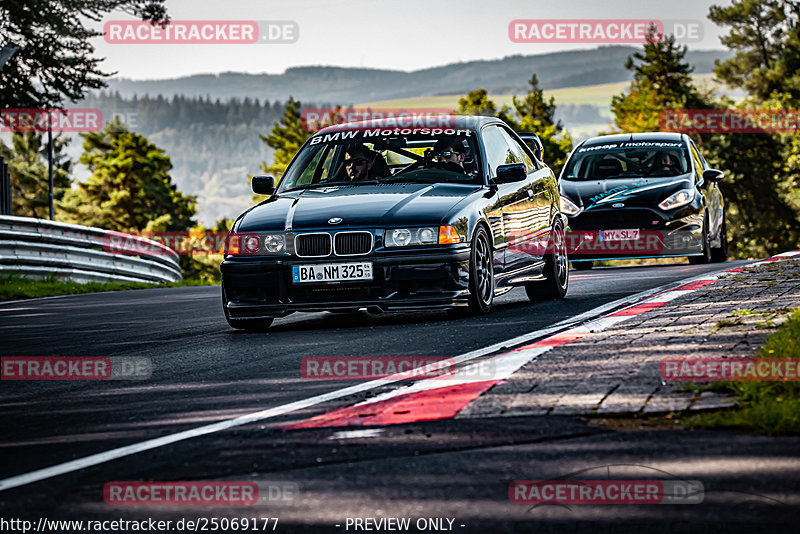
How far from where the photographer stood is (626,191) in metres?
17.0

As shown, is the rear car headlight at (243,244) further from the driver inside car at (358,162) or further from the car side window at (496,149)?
the car side window at (496,149)

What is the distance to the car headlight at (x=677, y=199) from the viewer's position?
16.8 m

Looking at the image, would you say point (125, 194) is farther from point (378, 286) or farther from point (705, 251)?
point (378, 286)

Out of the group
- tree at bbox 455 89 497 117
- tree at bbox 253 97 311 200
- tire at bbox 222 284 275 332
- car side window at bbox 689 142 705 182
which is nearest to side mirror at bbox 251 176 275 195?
tire at bbox 222 284 275 332

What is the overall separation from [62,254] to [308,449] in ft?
54.6

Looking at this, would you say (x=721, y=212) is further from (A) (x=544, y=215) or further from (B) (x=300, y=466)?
(B) (x=300, y=466)

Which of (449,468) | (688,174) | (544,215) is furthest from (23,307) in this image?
(449,468)

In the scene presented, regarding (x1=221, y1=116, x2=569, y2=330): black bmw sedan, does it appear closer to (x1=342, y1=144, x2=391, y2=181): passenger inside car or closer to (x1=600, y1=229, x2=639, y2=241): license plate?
(x1=342, y1=144, x2=391, y2=181): passenger inside car

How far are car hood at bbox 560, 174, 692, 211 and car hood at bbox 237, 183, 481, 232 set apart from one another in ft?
23.9

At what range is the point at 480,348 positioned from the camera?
290 inches

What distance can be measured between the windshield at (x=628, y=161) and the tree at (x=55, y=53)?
14.3 meters

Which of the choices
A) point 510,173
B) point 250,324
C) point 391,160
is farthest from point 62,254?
point 510,173

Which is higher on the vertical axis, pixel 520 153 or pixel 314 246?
pixel 520 153

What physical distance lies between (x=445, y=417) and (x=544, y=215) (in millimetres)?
6647
